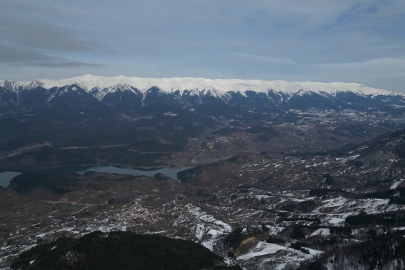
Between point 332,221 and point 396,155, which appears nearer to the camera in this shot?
point 332,221

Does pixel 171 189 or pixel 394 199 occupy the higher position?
pixel 394 199

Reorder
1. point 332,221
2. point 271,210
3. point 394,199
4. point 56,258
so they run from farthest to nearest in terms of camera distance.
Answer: point 271,210 → point 394,199 → point 332,221 → point 56,258

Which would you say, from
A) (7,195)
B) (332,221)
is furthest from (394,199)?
(7,195)

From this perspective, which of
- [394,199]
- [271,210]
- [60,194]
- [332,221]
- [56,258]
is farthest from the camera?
[60,194]

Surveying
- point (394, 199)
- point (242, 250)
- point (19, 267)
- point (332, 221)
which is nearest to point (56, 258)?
point (19, 267)

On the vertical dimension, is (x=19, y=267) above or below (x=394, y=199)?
below

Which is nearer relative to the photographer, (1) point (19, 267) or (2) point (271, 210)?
(1) point (19, 267)

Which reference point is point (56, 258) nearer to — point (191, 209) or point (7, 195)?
point (191, 209)

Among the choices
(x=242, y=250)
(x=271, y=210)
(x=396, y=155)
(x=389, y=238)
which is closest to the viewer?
(x=389, y=238)

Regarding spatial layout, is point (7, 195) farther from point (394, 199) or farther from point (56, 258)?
point (394, 199)
